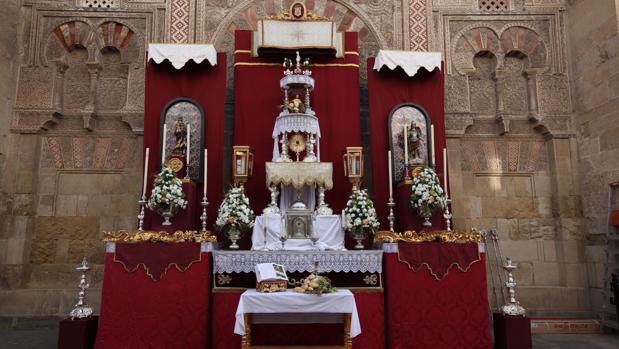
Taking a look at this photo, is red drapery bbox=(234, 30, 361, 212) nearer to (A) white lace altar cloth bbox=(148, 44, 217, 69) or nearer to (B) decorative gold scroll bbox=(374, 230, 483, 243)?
(A) white lace altar cloth bbox=(148, 44, 217, 69)

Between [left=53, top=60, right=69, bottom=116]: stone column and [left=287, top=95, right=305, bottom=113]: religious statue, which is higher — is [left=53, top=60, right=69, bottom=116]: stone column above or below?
above

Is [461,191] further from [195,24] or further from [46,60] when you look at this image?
[46,60]

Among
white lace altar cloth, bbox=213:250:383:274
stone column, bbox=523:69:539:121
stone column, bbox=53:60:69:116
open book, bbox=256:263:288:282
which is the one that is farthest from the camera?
stone column, bbox=523:69:539:121

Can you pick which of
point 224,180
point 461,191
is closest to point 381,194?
point 461,191

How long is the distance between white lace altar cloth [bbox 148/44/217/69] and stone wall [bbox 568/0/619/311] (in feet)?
21.2

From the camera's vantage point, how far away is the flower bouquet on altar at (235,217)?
668 centimetres

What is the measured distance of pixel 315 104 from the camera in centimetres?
834

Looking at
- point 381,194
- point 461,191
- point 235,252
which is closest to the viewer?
point 235,252

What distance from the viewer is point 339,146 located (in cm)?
820

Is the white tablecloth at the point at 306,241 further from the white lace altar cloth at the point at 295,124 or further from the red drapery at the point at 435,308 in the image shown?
the white lace altar cloth at the point at 295,124

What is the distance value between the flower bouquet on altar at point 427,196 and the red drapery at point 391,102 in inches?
37.6

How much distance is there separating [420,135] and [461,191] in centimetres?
139

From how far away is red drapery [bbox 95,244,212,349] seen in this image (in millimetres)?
6066

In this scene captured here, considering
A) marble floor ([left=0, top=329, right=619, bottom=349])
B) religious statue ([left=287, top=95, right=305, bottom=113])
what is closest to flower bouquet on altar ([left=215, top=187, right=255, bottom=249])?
religious statue ([left=287, top=95, right=305, bottom=113])
